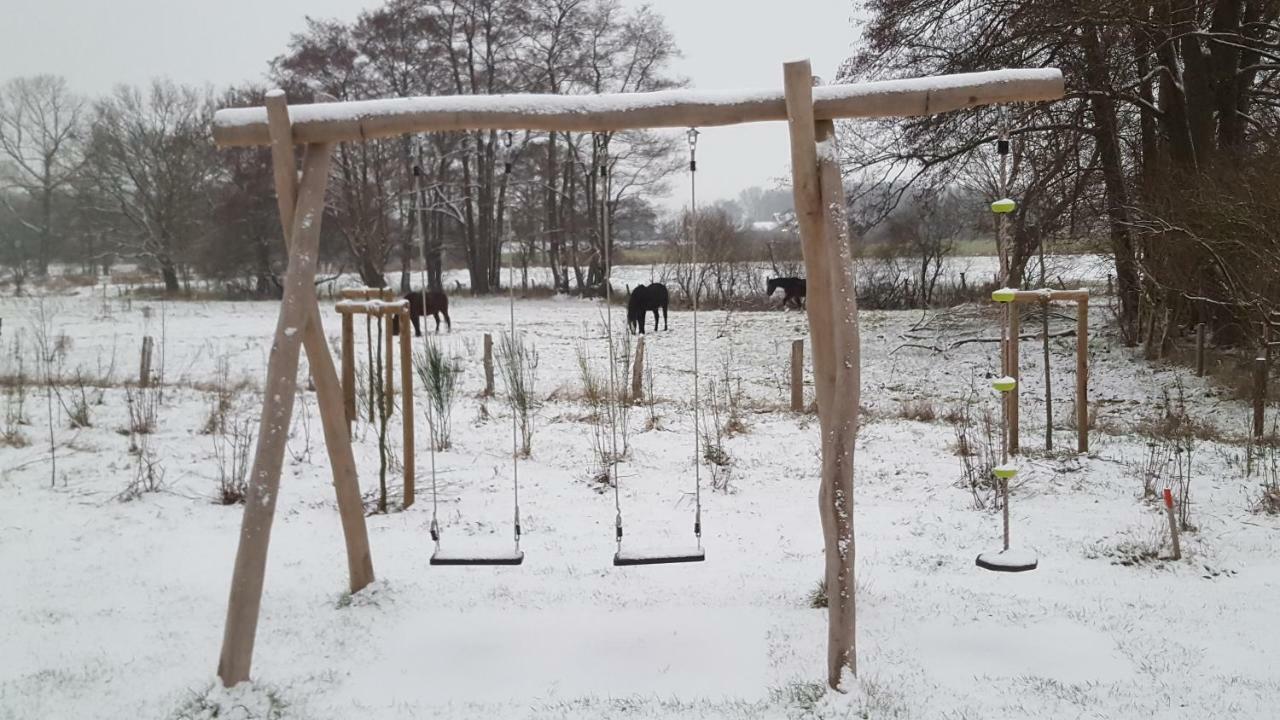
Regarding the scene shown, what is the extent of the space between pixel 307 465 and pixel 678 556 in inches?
157

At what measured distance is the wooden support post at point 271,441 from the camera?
3.30 m

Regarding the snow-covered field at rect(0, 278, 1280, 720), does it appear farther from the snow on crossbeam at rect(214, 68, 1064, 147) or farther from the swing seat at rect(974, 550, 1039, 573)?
the snow on crossbeam at rect(214, 68, 1064, 147)

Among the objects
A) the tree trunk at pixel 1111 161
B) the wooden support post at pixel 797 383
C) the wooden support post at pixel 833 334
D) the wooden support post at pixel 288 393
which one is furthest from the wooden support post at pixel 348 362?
the tree trunk at pixel 1111 161

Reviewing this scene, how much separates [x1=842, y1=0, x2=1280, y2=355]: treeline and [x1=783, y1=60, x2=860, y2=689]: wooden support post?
7863 mm

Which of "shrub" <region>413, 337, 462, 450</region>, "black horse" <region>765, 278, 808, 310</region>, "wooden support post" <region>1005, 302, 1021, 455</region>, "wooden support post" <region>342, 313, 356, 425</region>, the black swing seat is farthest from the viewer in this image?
"black horse" <region>765, 278, 808, 310</region>

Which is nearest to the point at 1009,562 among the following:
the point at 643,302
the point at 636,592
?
the point at 636,592

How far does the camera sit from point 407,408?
5.40 metres

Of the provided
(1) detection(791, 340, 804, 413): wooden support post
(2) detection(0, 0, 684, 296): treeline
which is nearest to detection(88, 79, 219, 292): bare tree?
(2) detection(0, 0, 684, 296): treeline

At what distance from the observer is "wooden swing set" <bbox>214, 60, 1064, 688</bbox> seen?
317 cm

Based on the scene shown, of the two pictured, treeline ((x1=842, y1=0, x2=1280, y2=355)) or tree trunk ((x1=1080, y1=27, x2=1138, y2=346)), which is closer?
treeline ((x1=842, y1=0, x2=1280, y2=355))

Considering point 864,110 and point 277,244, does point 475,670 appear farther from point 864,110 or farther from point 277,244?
point 277,244

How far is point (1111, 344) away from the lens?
13523 millimetres

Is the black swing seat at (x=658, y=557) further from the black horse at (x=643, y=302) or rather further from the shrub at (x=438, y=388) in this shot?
the black horse at (x=643, y=302)

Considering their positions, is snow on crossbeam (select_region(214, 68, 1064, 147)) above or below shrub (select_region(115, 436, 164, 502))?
above
